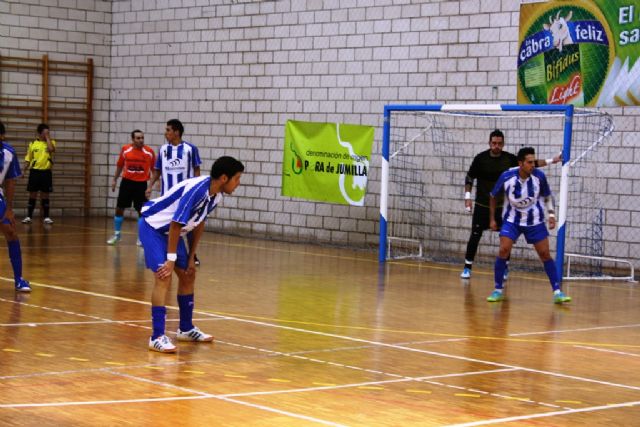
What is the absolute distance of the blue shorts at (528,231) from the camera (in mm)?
13753

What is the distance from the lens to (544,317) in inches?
490

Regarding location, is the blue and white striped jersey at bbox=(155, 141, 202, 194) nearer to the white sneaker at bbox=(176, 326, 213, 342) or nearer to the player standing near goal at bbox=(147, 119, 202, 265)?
the player standing near goal at bbox=(147, 119, 202, 265)

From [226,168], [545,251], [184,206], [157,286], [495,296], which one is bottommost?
[495,296]

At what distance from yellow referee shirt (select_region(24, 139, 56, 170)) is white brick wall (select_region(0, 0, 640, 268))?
248 centimetres

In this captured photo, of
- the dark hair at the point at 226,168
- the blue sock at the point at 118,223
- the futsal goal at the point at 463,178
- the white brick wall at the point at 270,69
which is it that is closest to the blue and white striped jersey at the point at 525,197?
the futsal goal at the point at 463,178

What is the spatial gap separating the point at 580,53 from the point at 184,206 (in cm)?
1033

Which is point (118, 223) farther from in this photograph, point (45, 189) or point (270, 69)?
point (270, 69)

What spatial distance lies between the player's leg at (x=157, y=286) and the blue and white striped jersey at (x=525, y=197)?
557cm

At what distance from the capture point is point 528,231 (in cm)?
1378

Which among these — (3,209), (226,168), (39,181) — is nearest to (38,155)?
(39,181)

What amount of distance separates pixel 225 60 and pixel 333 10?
3107 millimetres

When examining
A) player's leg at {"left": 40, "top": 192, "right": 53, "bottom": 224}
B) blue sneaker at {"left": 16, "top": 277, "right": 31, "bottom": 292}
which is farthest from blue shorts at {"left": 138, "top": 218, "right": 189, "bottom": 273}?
player's leg at {"left": 40, "top": 192, "right": 53, "bottom": 224}

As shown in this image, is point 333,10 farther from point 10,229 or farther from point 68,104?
point 10,229

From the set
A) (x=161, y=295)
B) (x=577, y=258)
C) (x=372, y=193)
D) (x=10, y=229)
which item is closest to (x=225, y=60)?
(x=372, y=193)
